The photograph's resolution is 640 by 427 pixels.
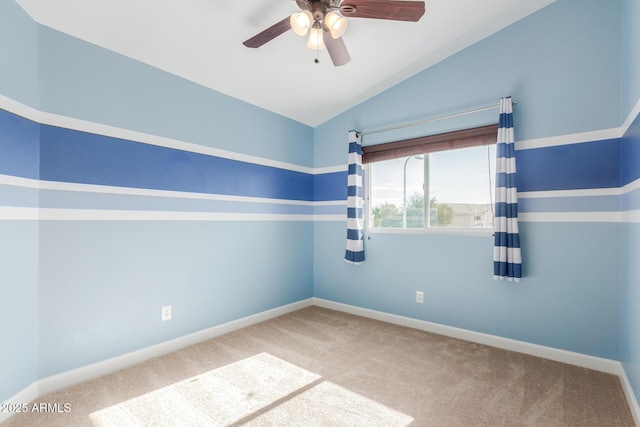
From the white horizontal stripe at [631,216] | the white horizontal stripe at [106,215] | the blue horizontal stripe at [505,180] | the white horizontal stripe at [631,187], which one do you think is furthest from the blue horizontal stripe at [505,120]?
the white horizontal stripe at [106,215]

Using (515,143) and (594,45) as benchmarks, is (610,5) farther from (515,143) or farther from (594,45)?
(515,143)

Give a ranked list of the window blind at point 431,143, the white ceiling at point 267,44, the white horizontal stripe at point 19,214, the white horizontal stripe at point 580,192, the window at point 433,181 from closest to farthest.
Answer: the white horizontal stripe at point 19,214, the white ceiling at point 267,44, the white horizontal stripe at point 580,192, the window blind at point 431,143, the window at point 433,181

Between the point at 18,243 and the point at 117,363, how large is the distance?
41.3 inches

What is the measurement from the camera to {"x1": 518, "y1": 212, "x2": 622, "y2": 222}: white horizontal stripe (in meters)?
2.16

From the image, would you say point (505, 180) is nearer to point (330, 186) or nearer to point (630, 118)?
point (630, 118)

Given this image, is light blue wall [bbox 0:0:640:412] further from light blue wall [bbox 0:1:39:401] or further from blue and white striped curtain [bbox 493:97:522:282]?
blue and white striped curtain [bbox 493:97:522:282]

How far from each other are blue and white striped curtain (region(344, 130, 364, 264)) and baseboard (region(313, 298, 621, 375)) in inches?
24.5

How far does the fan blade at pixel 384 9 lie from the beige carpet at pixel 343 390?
221cm

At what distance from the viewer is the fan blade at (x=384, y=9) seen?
1562 mm

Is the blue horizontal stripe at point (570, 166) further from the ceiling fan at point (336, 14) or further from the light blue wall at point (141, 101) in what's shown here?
the light blue wall at point (141, 101)

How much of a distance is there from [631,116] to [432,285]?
6.19 feet

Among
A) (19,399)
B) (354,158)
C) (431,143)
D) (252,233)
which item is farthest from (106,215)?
(431,143)

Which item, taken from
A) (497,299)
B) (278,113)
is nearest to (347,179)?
(278,113)

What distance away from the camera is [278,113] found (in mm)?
3467
